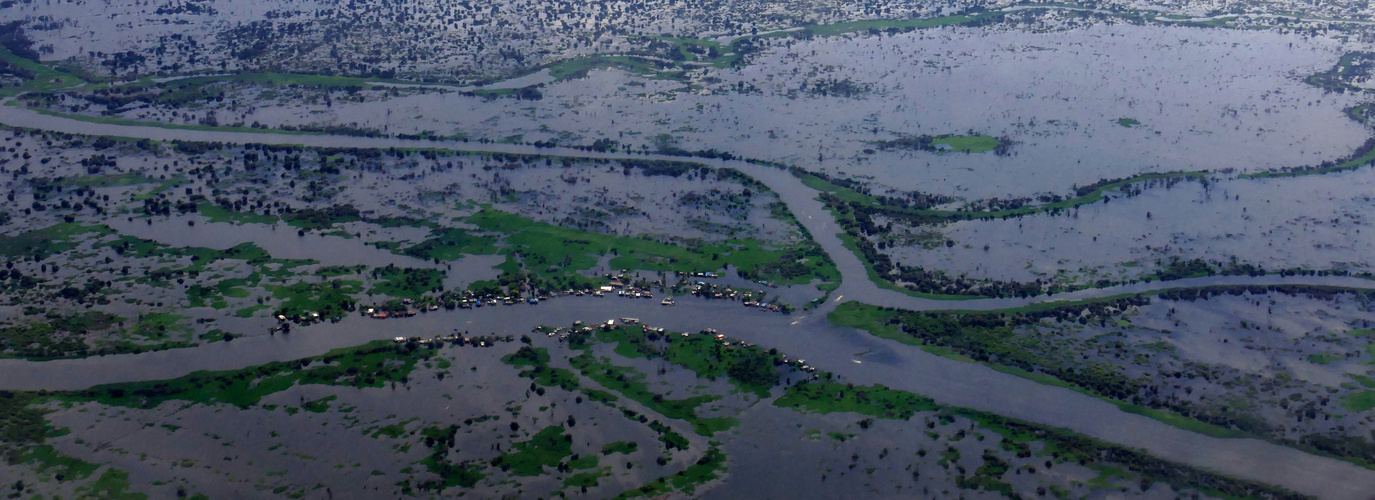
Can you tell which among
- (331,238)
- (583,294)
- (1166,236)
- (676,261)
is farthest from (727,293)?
(1166,236)

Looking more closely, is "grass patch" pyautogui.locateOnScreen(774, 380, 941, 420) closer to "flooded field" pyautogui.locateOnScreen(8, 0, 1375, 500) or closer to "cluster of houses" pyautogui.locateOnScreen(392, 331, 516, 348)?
"flooded field" pyautogui.locateOnScreen(8, 0, 1375, 500)

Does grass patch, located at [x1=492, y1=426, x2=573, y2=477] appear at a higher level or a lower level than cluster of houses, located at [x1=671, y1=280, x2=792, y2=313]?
lower

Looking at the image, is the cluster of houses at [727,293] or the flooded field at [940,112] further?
the flooded field at [940,112]

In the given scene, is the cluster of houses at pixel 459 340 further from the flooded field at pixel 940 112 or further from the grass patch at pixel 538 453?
the flooded field at pixel 940 112

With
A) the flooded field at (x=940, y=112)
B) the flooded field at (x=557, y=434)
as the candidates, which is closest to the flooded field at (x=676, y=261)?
the flooded field at (x=557, y=434)

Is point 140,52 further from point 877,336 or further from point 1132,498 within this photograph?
point 1132,498

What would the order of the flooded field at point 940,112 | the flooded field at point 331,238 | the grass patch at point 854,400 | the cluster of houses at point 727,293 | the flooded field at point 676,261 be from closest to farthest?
the flooded field at point 676,261, the grass patch at point 854,400, the flooded field at point 331,238, the cluster of houses at point 727,293, the flooded field at point 940,112

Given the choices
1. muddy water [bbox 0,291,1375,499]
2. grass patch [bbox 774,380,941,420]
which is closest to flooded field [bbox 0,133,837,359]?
muddy water [bbox 0,291,1375,499]

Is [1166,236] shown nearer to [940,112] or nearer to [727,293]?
[940,112]

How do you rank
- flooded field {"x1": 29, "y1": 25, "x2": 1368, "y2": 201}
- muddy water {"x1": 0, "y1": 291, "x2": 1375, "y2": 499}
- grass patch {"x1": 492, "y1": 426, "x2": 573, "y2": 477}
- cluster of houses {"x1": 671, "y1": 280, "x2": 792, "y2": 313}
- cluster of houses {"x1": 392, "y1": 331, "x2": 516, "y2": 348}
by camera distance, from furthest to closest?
flooded field {"x1": 29, "y1": 25, "x2": 1368, "y2": 201} → cluster of houses {"x1": 671, "y1": 280, "x2": 792, "y2": 313} → cluster of houses {"x1": 392, "y1": 331, "x2": 516, "y2": 348} → muddy water {"x1": 0, "y1": 291, "x2": 1375, "y2": 499} → grass patch {"x1": 492, "y1": 426, "x2": 573, "y2": 477}

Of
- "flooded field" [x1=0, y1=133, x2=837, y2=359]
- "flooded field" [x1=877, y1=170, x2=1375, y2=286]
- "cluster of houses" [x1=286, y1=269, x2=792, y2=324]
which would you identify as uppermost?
"flooded field" [x1=0, y1=133, x2=837, y2=359]
